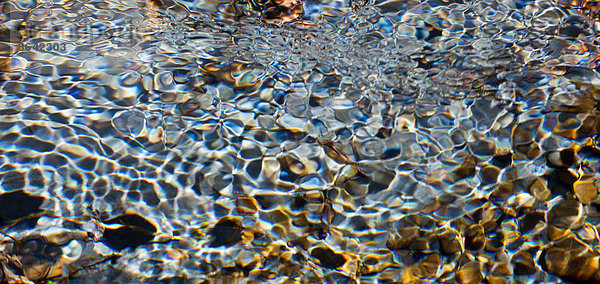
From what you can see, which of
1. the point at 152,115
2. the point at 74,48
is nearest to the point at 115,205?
the point at 152,115

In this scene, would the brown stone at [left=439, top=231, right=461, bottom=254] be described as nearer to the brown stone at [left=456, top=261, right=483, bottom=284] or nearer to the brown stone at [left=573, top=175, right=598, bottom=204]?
the brown stone at [left=456, top=261, right=483, bottom=284]

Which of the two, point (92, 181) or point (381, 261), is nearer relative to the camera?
point (381, 261)

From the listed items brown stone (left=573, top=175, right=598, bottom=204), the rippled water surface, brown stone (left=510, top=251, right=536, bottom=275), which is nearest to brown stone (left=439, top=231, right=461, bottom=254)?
the rippled water surface

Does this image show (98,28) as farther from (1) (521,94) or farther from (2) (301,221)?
(1) (521,94)

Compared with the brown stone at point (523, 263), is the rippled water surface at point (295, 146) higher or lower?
higher

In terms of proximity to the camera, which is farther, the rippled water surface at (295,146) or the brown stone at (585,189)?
the brown stone at (585,189)

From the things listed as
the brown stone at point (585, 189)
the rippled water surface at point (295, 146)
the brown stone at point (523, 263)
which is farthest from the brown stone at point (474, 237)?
the brown stone at point (585, 189)

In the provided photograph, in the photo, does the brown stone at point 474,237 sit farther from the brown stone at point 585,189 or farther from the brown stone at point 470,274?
the brown stone at point 585,189

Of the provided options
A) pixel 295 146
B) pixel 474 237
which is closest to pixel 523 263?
pixel 474 237
